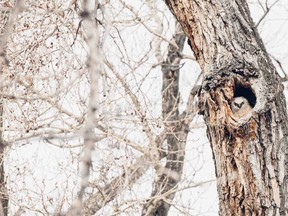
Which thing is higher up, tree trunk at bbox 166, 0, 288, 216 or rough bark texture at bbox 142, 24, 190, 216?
rough bark texture at bbox 142, 24, 190, 216

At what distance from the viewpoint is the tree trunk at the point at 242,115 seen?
224cm

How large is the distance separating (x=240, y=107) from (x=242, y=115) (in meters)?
0.03

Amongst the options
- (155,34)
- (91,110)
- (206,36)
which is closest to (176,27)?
(155,34)

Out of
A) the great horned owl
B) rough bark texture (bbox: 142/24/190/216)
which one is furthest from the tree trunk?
rough bark texture (bbox: 142/24/190/216)

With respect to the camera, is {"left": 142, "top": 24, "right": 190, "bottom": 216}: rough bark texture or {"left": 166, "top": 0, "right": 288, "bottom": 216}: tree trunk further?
{"left": 142, "top": 24, "right": 190, "bottom": 216}: rough bark texture

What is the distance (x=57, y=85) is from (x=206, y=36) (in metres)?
2.84

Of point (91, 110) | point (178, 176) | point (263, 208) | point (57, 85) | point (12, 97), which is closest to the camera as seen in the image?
point (91, 110)

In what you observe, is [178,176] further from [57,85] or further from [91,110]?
[91,110]

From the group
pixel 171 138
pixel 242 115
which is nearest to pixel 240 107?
pixel 242 115

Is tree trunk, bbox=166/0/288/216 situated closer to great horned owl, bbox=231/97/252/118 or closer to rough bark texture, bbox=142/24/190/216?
great horned owl, bbox=231/97/252/118

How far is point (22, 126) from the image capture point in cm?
512

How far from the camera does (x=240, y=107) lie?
7.46ft

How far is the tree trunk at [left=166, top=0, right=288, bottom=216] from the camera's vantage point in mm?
2238

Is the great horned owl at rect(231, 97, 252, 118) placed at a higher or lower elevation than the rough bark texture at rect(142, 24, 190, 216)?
lower
